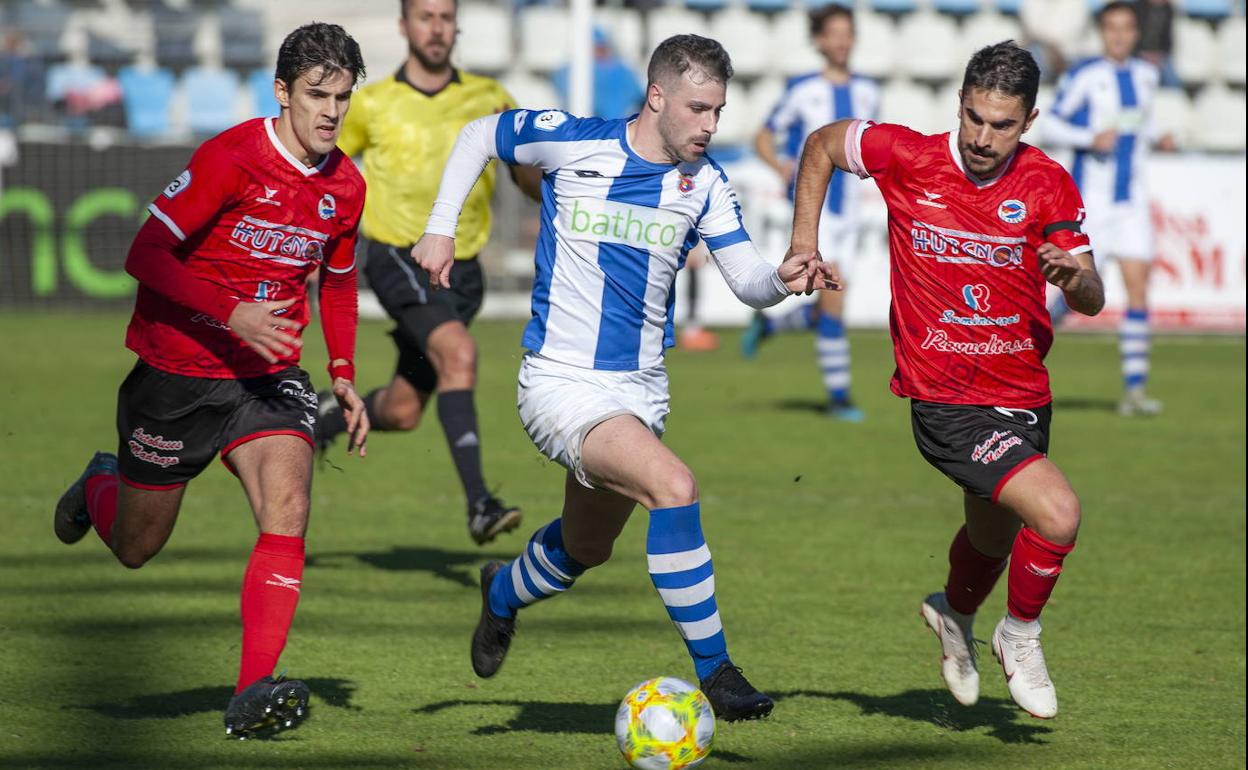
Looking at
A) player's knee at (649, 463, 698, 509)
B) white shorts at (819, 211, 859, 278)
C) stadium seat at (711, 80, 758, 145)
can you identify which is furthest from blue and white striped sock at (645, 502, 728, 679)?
stadium seat at (711, 80, 758, 145)

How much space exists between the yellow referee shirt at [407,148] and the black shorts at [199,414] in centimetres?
268

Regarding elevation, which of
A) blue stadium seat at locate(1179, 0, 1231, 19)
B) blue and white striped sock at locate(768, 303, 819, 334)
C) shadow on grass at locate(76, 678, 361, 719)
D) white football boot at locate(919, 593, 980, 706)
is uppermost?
blue stadium seat at locate(1179, 0, 1231, 19)

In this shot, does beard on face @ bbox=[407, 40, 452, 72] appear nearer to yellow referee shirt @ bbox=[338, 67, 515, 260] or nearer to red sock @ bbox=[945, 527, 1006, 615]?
yellow referee shirt @ bbox=[338, 67, 515, 260]

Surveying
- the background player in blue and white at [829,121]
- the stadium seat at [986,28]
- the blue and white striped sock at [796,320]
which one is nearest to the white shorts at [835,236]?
the background player in blue and white at [829,121]

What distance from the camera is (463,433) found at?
6.99 metres

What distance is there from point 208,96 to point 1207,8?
12.9m

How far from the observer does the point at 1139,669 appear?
5582mm

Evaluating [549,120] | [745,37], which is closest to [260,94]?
[745,37]

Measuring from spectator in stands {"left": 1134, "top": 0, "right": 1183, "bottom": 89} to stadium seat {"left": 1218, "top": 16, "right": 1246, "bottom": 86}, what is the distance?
1619mm

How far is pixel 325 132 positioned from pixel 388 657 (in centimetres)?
183

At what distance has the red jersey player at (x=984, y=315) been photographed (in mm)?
→ 4660

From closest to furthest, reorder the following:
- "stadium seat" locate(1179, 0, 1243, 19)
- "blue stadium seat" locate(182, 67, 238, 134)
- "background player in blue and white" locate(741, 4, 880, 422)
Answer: "background player in blue and white" locate(741, 4, 880, 422)
"blue stadium seat" locate(182, 67, 238, 134)
"stadium seat" locate(1179, 0, 1243, 19)

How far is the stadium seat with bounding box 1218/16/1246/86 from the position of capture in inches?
843

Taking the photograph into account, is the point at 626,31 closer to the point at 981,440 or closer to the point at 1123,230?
the point at 1123,230
